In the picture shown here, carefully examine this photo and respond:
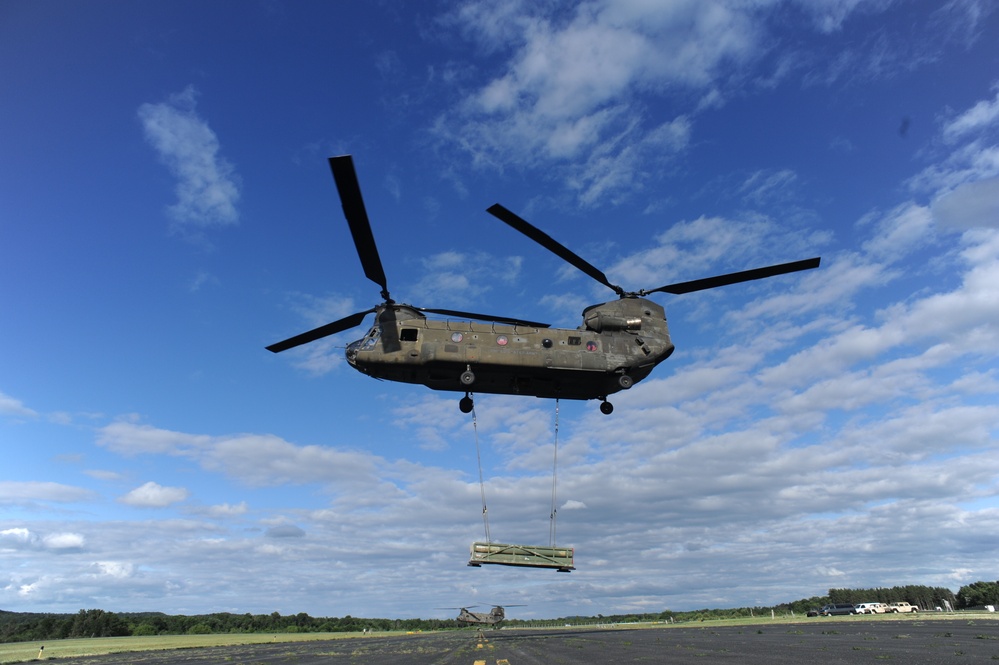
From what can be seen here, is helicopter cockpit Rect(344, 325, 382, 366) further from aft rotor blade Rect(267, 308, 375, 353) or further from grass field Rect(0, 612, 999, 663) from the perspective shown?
grass field Rect(0, 612, 999, 663)

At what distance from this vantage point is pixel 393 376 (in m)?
18.2

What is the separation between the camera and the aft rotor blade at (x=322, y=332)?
757 inches

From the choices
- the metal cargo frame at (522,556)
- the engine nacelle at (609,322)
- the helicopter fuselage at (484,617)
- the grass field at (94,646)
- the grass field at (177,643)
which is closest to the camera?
the engine nacelle at (609,322)

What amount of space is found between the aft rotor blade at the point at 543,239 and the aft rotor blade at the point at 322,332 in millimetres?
6297

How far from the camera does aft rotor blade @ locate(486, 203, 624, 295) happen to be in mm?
15562

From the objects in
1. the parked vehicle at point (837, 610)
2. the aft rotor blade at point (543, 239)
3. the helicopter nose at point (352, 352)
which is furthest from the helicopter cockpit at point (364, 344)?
the parked vehicle at point (837, 610)

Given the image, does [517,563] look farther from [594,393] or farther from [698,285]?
[698,285]

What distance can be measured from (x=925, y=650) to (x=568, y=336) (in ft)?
49.9

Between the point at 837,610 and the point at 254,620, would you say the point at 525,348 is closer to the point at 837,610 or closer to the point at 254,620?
the point at 837,610

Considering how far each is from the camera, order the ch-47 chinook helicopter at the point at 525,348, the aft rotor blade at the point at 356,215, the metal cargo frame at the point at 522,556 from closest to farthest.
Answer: the aft rotor blade at the point at 356,215
the ch-47 chinook helicopter at the point at 525,348
the metal cargo frame at the point at 522,556

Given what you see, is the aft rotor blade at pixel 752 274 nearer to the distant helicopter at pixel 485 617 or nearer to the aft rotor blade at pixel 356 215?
the aft rotor blade at pixel 356 215

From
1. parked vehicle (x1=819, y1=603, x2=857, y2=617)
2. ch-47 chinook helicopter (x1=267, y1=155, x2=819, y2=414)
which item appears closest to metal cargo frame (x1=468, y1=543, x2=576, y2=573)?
ch-47 chinook helicopter (x1=267, y1=155, x2=819, y2=414)

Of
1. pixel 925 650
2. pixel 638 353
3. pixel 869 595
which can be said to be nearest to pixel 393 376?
A: pixel 638 353

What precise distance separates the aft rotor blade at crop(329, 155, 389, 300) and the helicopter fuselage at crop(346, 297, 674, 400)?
83.7 inches
